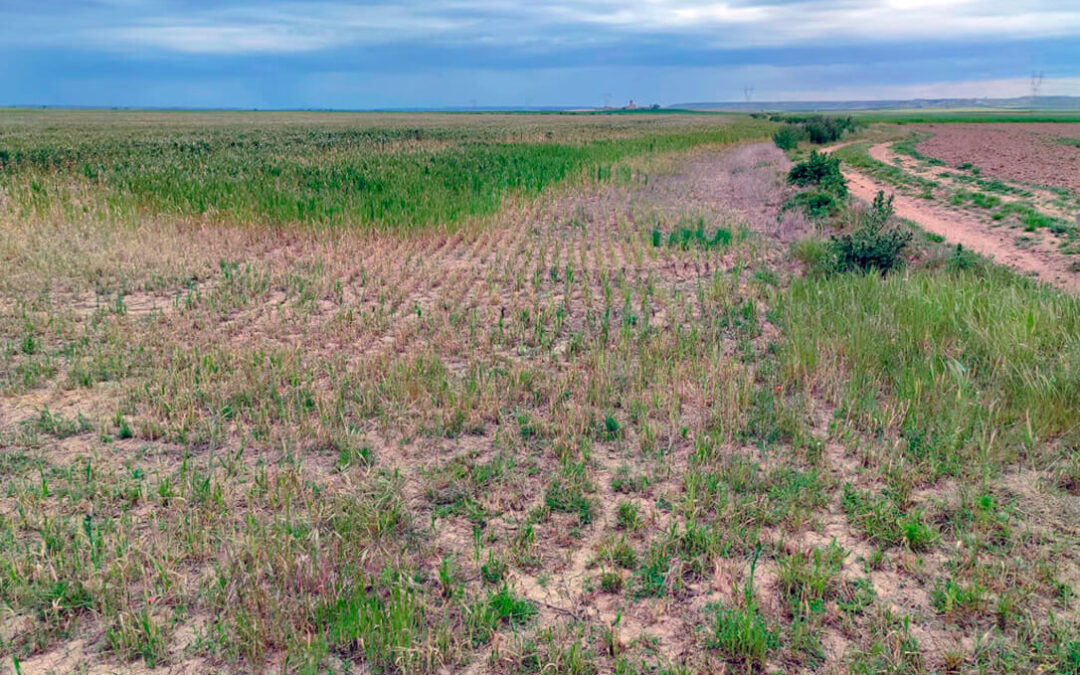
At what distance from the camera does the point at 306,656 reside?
3.11m

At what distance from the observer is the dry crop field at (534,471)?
3.30m

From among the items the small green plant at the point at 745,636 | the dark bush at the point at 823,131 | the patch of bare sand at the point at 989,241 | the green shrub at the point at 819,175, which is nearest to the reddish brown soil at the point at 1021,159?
the patch of bare sand at the point at 989,241

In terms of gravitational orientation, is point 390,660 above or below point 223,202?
below

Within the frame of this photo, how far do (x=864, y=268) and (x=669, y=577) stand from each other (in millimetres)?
7524

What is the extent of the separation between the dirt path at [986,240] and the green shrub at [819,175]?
1.29 m

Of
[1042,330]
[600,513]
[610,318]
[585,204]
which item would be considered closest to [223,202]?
[585,204]

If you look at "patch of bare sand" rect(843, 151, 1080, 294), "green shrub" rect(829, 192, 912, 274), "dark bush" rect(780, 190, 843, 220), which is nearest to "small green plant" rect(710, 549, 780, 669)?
"green shrub" rect(829, 192, 912, 274)

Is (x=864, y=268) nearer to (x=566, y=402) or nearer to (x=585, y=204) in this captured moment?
(x=566, y=402)

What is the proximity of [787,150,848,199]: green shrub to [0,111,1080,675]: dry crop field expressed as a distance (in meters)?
10.0

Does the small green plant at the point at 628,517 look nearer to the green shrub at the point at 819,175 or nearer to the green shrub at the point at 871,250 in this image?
the green shrub at the point at 871,250

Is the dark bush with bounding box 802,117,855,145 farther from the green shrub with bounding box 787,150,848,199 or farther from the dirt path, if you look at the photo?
the green shrub with bounding box 787,150,848,199

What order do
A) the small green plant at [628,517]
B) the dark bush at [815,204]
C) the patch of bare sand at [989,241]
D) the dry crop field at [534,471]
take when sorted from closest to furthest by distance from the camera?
the dry crop field at [534,471]
the small green plant at [628,517]
the patch of bare sand at [989,241]
the dark bush at [815,204]

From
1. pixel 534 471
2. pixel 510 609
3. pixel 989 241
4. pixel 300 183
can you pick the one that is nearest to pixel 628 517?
pixel 534 471

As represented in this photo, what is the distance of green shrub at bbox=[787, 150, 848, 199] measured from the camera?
783 inches
